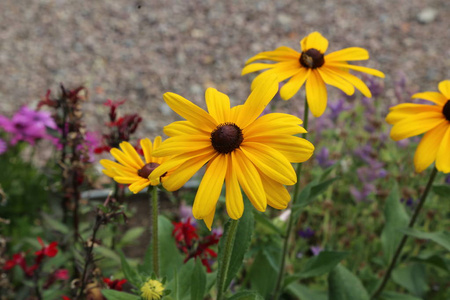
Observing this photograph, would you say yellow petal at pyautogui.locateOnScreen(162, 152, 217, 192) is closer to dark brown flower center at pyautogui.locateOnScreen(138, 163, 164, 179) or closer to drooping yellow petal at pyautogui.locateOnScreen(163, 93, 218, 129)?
drooping yellow petal at pyautogui.locateOnScreen(163, 93, 218, 129)

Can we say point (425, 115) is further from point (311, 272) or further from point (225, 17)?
point (225, 17)

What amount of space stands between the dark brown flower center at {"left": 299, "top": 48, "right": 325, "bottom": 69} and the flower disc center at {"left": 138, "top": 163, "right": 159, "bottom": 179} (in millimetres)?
489

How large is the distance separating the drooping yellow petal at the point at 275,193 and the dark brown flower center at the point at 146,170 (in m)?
0.31

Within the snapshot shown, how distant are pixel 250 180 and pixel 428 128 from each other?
1.80 ft

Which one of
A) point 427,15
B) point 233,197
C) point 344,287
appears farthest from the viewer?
point 427,15

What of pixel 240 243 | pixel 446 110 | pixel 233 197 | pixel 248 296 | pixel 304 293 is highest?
pixel 446 110

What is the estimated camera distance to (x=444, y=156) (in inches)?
48.2

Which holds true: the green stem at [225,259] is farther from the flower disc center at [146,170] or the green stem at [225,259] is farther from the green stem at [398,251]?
the green stem at [398,251]

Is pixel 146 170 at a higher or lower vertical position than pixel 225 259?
higher

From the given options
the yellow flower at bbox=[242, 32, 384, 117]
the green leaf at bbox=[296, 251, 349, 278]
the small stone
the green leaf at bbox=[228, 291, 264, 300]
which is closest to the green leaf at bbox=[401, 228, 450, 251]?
the green leaf at bbox=[296, 251, 349, 278]

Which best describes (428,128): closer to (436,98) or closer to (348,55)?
(436,98)

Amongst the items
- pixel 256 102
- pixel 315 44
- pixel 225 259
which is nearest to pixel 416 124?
pixel 315 44

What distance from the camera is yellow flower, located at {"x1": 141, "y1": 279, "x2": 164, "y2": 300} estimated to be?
113cm

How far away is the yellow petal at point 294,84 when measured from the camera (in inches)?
50.7
